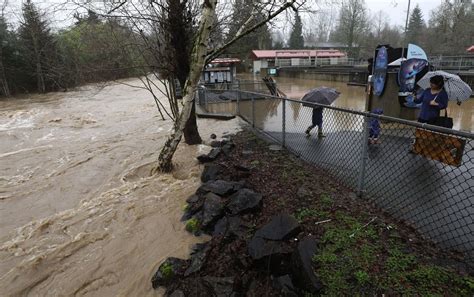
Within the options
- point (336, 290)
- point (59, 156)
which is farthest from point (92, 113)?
point (336, 290)

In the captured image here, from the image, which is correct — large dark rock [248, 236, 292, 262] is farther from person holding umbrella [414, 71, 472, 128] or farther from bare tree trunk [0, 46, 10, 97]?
bare tree trunk [0, 46, 10, 97]

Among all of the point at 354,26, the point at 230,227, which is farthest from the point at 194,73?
the point at 354,26

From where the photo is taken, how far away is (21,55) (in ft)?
107

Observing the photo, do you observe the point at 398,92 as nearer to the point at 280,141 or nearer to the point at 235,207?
the point at 280,141

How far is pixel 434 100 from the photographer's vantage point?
18.1 feet

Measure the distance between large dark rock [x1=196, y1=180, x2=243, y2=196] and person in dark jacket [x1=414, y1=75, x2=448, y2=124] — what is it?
12.7ft

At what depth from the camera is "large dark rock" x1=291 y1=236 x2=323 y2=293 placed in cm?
267

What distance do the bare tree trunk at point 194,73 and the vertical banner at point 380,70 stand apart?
634 centimetres

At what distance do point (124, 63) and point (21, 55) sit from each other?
33110mm

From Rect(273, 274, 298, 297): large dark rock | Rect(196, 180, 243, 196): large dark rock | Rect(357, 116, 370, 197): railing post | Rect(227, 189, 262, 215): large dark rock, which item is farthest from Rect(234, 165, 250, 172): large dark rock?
Rect(273, 274, 298, 297): large dark rock

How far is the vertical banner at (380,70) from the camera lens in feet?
31.8

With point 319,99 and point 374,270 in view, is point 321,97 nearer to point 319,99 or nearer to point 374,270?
point 319,99

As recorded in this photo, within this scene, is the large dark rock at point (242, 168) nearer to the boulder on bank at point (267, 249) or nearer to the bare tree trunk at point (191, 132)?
the boulder on bank at point (267, 249)

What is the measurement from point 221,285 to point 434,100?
16.9 feet
